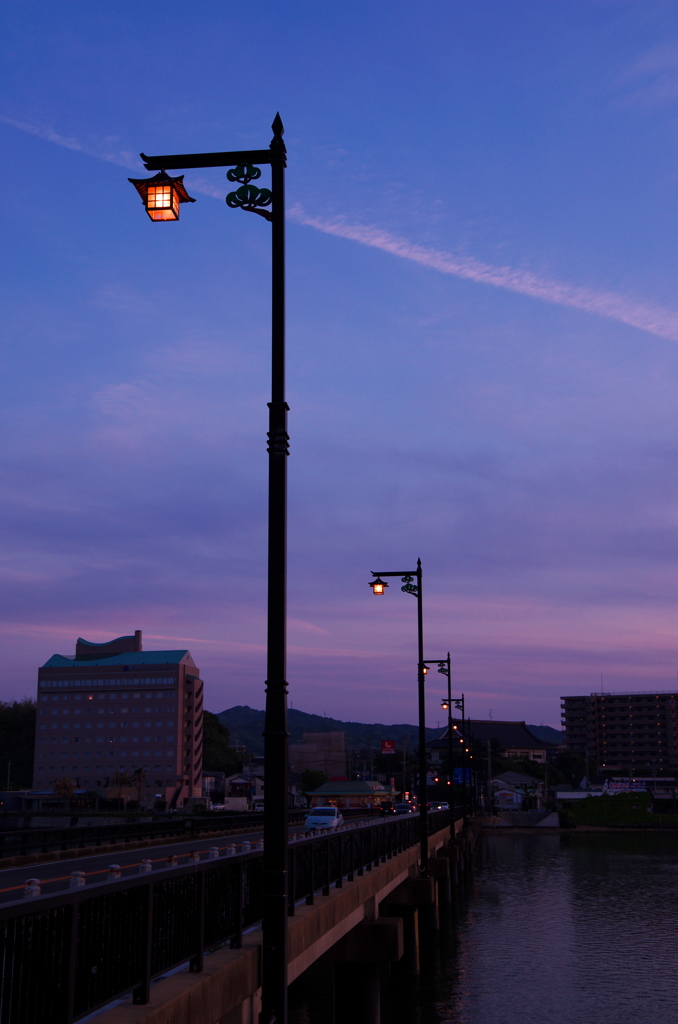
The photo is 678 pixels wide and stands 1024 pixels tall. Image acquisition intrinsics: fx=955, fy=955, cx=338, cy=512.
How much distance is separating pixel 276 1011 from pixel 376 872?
14.7m

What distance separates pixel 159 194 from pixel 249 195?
1.03 metres

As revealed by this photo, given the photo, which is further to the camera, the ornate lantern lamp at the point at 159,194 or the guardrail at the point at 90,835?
the guardrail at the point at 90,835

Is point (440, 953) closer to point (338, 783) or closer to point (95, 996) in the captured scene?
point (95, 996)

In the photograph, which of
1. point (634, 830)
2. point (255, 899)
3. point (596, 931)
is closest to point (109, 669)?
point (634, 830)

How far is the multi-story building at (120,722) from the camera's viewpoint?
171 m

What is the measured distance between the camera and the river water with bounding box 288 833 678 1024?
97.6 feet

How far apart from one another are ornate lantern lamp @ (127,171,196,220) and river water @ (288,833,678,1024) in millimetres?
25480

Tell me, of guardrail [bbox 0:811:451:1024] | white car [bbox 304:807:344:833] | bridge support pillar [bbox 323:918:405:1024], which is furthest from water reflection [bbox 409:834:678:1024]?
guardrail [bbox 0:811:451:1024]

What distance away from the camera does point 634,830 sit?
165 metres

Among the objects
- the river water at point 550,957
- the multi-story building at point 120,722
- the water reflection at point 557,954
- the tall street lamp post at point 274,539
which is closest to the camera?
the tall street lamp post at point 274,539

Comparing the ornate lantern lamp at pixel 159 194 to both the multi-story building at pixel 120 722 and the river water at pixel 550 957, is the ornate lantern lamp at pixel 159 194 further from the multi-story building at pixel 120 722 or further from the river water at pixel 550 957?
the multi-story building at pixel 120 722

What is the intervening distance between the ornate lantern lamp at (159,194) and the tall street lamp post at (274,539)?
0.04 feet

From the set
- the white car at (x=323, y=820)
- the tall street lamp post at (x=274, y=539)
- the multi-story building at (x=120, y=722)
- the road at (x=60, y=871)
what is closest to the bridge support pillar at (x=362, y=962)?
A: the road at (x=60, y=871)

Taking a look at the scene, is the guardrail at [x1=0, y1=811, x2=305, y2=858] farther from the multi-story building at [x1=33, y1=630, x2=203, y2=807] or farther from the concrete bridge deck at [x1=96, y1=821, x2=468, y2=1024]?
the multi-story building at [x1=33, y1=630, x2=203, y2=807]
